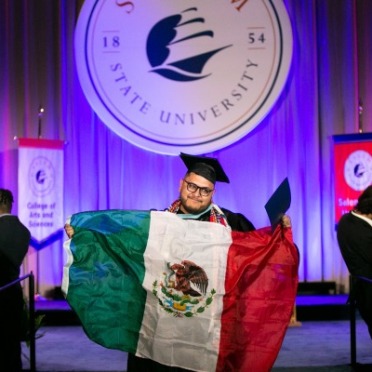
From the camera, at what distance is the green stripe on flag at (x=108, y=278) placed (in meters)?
3.20

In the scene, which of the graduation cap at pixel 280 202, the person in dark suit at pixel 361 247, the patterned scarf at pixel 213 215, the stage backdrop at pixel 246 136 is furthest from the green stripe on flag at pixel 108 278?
the stage backdrop at pixel 246 136

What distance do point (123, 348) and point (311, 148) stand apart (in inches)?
178

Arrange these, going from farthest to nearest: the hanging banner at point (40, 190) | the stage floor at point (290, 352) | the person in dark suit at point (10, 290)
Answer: the hanging banner at point (40, 190) → the stage floor at point (290, 352) → the person in dark suit at point (10, 290)

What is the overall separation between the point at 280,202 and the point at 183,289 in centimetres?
60

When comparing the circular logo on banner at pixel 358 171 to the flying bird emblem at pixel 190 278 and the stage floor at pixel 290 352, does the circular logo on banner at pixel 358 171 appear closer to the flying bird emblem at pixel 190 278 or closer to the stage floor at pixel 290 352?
the stage floor at pixel 290 352

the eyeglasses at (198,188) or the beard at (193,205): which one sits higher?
the eyeglasses at (198,188)

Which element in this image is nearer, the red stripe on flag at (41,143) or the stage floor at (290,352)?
the stage floor at (290,352)

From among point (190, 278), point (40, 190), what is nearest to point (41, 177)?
point (40, 190)

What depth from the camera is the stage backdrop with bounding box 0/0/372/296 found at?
7.23 metres

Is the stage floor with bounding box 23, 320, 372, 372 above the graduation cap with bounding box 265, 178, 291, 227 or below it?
below

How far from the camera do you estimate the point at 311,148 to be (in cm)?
725

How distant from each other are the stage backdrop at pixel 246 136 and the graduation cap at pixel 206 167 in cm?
369

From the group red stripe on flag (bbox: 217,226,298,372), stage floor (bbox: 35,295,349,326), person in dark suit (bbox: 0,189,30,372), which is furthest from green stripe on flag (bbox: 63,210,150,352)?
stage floor (bbox: 35,295,349,326)

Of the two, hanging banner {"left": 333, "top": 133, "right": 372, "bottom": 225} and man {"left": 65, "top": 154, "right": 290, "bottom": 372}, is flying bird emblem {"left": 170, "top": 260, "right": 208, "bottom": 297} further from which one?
hanging banner {"left": 333, "top": 133, "right": 372, "bottom": 225}
